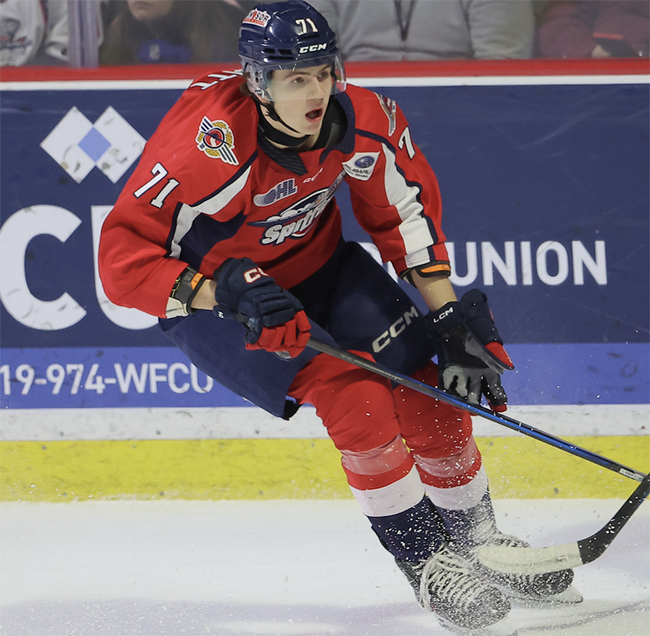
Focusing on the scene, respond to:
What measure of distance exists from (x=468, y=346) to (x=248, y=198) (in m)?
0.61

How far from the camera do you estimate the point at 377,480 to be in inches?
70.9

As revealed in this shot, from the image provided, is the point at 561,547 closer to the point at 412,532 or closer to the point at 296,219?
the point at 412,532

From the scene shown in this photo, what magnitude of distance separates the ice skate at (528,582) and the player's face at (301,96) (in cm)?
108

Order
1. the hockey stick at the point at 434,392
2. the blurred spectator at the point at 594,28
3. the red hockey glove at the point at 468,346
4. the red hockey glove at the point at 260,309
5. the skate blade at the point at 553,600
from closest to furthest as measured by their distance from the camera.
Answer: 1. the red hockey glove at the point at 260,309
2. the hockey stick at the point at 434,392
3. the red hockey glove at the point at 468,346
4. the skate blade at the point at 553,600
5. the blurred spectator at the point at 594,28

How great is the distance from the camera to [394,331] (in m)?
1.95

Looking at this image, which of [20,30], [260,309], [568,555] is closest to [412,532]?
[568,555]

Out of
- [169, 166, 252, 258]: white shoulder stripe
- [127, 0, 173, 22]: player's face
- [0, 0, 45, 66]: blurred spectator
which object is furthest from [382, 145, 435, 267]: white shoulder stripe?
[0, 0, 45, 66]: blurred spectator

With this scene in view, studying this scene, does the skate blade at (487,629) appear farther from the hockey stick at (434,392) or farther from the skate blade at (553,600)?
the hockey stick at (434,392)

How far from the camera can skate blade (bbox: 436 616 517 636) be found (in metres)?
1.86

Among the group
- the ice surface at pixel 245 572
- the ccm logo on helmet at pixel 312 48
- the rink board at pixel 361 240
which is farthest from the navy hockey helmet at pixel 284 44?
the ice surface at pixel 245 572

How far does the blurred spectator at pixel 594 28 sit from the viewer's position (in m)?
2.78

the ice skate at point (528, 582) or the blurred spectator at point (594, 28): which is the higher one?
the blurred spectator at point (594, 28)

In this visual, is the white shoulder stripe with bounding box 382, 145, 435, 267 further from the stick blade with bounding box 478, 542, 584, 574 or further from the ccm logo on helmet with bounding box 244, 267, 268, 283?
the stick blade with bounding box 478, 542, 584, 574

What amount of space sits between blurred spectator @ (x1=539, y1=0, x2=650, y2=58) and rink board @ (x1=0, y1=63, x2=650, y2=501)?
0.25ft
